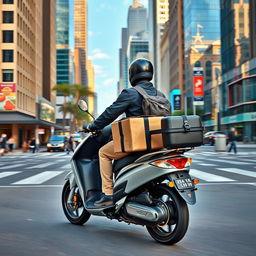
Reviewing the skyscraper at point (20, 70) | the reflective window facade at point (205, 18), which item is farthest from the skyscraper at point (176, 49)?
the skyscraper at point (20, 70)

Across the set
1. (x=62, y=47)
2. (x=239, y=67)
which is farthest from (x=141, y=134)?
(x=62, y=47)

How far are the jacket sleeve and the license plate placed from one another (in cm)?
96

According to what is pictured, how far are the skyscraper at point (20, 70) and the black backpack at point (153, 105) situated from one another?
133 feet

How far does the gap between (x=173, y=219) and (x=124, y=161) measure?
0.79m

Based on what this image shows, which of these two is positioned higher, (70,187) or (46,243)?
(70,187)

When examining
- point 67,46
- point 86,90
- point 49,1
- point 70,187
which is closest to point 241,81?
point 86,90

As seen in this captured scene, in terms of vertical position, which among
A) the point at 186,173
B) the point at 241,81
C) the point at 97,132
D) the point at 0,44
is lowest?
the point at 186,173

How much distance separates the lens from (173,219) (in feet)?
11.2

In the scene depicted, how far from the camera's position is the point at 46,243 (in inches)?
146

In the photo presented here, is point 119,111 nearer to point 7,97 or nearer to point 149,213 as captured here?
point 149,213

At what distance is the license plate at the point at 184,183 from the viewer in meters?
3.33

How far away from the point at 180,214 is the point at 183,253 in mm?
340

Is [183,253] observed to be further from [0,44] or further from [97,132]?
[0,44]

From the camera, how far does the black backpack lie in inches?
149
